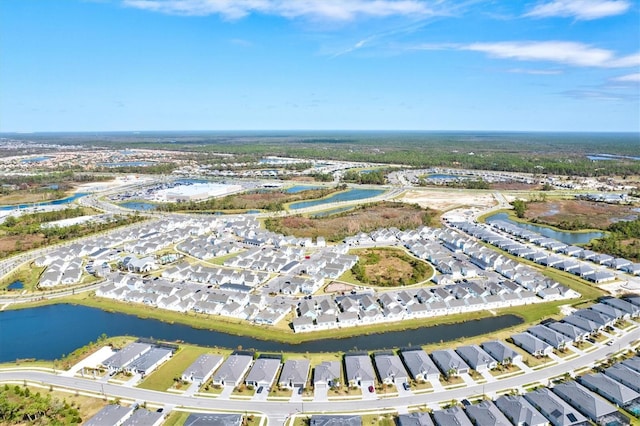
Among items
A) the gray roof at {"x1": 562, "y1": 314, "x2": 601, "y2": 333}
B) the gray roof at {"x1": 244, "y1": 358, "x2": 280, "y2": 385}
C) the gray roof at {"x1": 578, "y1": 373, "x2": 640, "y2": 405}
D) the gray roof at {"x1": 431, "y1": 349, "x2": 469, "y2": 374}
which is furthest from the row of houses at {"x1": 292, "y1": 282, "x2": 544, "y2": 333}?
the gray roof at {"x1": 578, "y1": 373, "x2": 640, "y2": 405}

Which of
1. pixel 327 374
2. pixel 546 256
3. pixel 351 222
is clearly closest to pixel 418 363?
pixel 327 374

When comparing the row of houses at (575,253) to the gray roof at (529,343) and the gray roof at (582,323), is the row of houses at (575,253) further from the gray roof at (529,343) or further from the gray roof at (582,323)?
the gray roof at (529,343)

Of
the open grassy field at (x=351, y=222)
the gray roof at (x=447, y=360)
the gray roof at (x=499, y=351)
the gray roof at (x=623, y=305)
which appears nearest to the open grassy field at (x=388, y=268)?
the open grassy field at (x=351, y=222)

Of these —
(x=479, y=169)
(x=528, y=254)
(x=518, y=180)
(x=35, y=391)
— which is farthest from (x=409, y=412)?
(x=479, y=169)

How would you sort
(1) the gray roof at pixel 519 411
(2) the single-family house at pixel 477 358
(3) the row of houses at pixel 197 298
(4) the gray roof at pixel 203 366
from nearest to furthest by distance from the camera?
(1) the gray roof at pixel 519 411
(4) the gray roof at pixel 203 366
(2) the single-family house at pixel 477 358
(3) the row of houses at pixel 197 298

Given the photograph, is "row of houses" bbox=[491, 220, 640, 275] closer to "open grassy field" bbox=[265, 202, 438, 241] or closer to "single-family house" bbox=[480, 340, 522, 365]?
"open grassy field" bbox=[265, 202, 438, 241]

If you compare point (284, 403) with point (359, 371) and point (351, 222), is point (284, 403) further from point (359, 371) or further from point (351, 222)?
point (351, 222)

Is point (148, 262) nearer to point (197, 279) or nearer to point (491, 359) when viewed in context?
point (197, 279)
